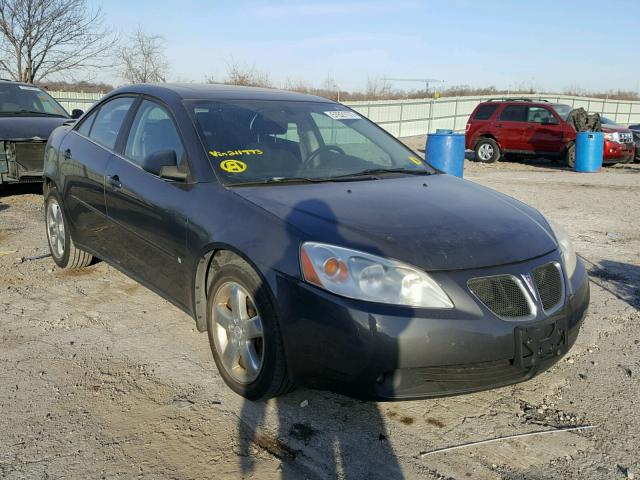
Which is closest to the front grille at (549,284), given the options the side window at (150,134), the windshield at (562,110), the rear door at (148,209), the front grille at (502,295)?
the front grille at (502,295)

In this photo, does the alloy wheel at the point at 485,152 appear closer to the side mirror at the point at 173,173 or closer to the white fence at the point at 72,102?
the white fence at the point at 72,102

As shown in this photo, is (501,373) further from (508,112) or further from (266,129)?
(508,112)

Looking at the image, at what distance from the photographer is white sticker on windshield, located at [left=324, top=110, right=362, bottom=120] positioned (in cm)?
449

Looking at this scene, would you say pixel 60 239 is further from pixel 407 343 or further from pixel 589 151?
pixel 589 151

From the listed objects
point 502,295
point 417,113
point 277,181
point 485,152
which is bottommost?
point 485,152

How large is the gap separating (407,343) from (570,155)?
49.2 feet

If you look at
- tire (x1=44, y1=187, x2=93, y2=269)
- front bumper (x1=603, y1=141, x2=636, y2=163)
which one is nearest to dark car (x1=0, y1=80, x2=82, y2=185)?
tire (x1=44, y1=187, x2=93, y2=269)

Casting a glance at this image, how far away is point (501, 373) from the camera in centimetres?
279

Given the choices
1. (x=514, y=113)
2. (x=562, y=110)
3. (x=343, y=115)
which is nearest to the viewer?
(x=343, y=115)

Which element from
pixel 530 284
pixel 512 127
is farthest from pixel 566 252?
pixel 512 127

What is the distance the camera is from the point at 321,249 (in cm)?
280

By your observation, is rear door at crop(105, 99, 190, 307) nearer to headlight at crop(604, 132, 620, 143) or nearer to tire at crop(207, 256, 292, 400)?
tire at crop(207, 256, 292, 400)

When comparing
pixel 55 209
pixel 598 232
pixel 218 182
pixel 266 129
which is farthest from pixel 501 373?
pixel 598 232

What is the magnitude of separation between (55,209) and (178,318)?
1952 mm
